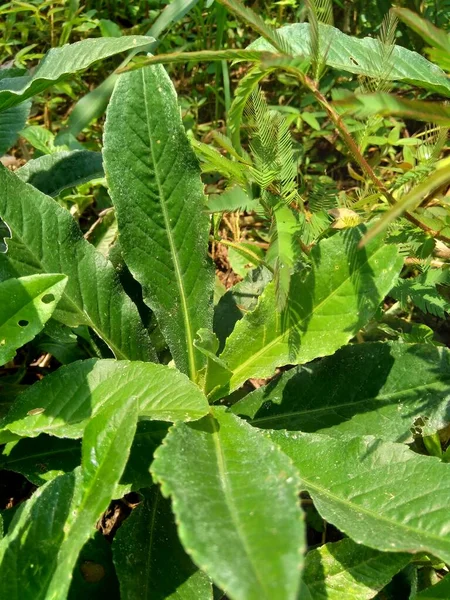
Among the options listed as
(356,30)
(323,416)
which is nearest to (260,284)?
(323,416)

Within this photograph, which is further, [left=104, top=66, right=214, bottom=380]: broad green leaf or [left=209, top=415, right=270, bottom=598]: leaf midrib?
[left=104, top=66, right=214, bottom=380]: broad green leaf

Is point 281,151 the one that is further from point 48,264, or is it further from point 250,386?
point 250,386

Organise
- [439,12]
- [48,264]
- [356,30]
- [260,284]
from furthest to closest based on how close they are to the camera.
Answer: [356,30] → [439,12] → [260,284] → [48,264]

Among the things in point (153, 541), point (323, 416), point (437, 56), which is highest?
point (437, 56)

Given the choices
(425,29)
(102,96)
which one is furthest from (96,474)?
(102,96)

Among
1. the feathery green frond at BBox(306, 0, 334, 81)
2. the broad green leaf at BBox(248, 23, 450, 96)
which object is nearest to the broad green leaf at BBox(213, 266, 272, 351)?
the broad green leaf at BBox(248, 23, 450, 96)

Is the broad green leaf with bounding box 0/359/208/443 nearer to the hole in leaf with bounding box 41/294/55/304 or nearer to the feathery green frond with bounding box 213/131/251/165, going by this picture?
the hole in leaf with bounding box 41/294/55/304
